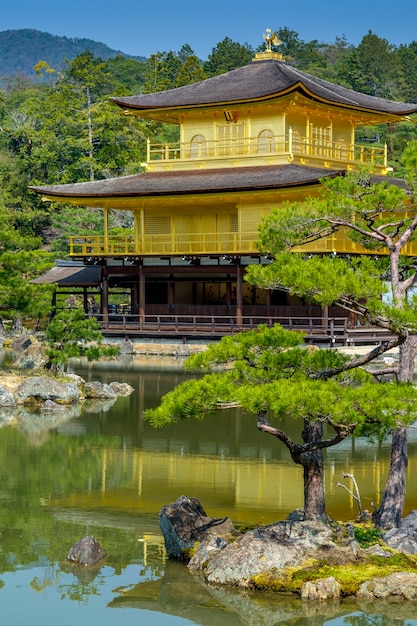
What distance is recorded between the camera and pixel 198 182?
127 ft

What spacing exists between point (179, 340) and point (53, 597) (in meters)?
25.1

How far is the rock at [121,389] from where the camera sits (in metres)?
26.9

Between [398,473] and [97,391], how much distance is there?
13.3 meters

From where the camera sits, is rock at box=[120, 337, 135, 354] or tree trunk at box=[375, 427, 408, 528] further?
rock at box=[120, 337, 135, 354]

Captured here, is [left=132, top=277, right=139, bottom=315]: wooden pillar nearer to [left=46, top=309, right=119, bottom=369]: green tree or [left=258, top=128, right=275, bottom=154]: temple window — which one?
[left=258, top=128, right=275, bottom=154]: temple window

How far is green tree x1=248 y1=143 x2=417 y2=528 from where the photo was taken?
39.7 feet

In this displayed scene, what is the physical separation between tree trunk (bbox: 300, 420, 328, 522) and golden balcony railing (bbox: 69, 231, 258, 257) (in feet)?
79.6

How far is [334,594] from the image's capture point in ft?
38.4

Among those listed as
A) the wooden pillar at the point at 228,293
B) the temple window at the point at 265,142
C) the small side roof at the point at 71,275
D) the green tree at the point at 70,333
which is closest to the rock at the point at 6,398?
the green tree at the point at 70,333

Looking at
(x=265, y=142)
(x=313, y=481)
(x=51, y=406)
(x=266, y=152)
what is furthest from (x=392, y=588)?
(x=265, y=142)

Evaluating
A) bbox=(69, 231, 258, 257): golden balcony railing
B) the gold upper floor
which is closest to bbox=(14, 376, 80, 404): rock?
bbox=(69, 231, 258, 257): golden balcony railing

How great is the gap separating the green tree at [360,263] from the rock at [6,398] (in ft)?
39.2

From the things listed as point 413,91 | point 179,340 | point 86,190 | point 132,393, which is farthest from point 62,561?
point 413,91

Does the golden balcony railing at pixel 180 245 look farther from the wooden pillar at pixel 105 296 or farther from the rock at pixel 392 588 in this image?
the rock at pixel 392 588
